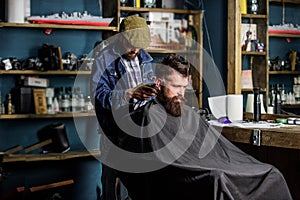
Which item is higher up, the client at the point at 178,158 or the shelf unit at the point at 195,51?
the shelf unit at the point at 195,51

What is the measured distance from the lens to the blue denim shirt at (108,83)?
3.25 m

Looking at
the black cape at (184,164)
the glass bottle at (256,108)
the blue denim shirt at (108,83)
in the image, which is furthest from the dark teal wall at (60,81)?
the black cape at (184,164)

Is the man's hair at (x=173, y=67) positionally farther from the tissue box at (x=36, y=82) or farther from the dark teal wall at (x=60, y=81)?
the tissue box at (x=36, y=82)

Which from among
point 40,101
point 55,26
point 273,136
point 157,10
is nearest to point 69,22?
point 55,26

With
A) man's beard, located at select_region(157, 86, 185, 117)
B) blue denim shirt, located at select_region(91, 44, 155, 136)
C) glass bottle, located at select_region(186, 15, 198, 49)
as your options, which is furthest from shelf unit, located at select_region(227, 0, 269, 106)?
man's beard, located at select_region(157, 86, 185, 117)

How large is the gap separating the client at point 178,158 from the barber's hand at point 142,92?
5cm

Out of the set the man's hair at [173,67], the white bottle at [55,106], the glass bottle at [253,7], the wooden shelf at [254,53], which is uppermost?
the glass bottle at [253,7]

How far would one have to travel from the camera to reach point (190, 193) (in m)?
2.37

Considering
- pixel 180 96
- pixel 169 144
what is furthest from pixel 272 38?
pixel 169 144

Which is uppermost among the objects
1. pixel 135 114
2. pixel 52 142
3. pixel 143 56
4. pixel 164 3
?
pixel 164 3

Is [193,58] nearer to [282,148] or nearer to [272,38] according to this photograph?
[272,38]

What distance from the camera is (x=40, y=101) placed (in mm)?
4273

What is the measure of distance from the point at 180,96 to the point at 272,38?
120cm

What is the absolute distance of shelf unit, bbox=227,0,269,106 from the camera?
13.0 feet
